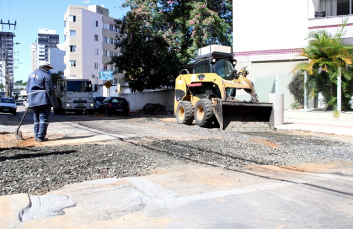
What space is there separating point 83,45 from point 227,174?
2558 inches

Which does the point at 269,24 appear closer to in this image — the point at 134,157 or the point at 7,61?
the point at 134,157

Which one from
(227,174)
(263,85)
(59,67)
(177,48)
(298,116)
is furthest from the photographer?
(59,67)

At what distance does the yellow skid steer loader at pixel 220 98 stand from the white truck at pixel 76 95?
12.6 metres

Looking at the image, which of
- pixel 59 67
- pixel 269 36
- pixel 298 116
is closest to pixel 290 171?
pixel 298 116

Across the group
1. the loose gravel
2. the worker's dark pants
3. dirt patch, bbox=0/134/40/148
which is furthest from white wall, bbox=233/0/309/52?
dirt patch, bbox=0/134/40/148

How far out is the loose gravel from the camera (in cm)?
535

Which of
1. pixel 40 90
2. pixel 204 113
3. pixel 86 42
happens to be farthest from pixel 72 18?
pixel 40 90

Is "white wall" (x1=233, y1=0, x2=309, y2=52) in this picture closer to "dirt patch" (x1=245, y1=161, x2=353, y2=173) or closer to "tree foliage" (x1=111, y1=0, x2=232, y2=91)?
"tree foliage" (x1=111, y1=0, x2=232, y2=91)

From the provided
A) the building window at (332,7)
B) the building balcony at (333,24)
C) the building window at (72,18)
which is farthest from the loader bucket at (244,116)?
the building window at (72,18)

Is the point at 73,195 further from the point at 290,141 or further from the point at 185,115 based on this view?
the point at 185,115

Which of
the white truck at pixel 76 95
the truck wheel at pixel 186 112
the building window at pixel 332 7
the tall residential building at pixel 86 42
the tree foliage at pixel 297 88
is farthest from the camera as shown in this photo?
the tall residential building at pixel 86 42

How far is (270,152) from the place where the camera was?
317 inches

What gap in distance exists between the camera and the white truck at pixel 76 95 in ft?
83.1

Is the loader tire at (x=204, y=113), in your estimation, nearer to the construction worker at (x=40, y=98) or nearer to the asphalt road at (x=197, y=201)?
the construction worker at (x=40, y=98)
